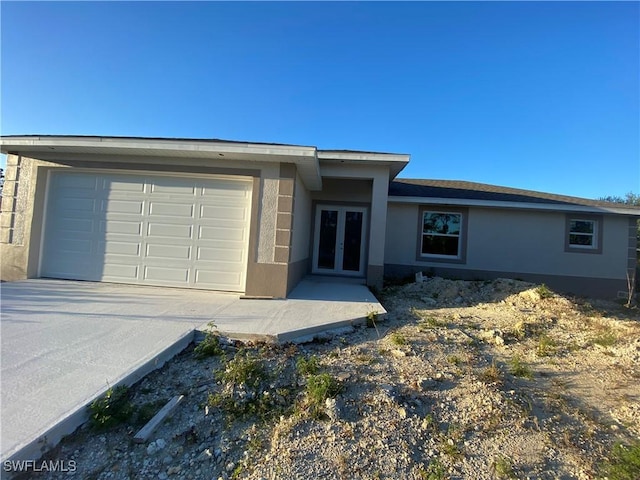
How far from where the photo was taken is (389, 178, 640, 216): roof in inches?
436

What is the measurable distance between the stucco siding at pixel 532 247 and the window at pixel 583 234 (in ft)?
0.48

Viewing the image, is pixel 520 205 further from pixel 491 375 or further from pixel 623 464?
pixel 623 464

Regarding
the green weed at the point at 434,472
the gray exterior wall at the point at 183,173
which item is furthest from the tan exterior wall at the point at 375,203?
the green weed at the point at 434,472

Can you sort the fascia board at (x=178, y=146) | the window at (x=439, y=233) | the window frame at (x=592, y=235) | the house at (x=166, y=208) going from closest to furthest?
the fascia board at (x=178, y=146)
the house at (x=166, y=208)
the window frame at (x=592, y=235)
the window at (x=439, y=233)

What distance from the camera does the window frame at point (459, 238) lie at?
460 inches

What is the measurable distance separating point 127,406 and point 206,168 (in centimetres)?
548

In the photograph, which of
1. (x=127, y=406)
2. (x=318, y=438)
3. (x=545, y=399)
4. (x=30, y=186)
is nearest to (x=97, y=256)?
(x=30, y=186)

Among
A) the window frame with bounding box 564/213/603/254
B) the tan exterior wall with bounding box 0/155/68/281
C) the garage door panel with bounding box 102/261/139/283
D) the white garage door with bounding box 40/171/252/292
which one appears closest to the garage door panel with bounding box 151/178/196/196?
the white garage door with bounding box 40/171/252/292

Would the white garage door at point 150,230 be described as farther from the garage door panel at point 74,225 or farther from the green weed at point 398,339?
the green weed at point 398,339

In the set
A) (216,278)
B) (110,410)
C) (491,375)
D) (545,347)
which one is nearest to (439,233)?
(545,347)

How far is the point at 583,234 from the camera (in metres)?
11.6

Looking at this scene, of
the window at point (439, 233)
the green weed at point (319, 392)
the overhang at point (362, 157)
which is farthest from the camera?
the window at point (439, 233)

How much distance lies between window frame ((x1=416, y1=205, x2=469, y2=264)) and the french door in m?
2.21

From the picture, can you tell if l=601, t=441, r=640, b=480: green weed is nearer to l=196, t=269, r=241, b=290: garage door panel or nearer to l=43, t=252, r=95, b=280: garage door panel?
l=196, t=269, r=241, b=290: garage door panel
